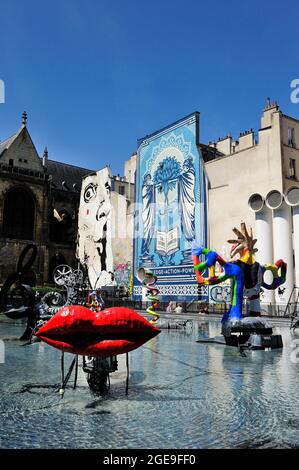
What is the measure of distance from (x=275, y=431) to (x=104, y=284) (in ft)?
131

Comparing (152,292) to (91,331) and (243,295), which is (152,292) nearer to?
(243,295)

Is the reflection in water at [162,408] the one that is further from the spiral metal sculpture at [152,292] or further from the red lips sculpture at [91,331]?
the spiral metal sculpture at [152,292]

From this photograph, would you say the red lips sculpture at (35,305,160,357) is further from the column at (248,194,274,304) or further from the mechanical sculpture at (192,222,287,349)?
the column at (248,194,274,304)

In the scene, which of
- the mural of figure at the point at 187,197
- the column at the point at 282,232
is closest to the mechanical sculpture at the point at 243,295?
the column at the point at 282,232

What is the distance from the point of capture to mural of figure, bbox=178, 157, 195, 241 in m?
36.2

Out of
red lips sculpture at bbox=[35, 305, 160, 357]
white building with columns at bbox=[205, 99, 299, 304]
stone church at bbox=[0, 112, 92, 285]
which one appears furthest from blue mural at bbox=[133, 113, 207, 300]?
red lips sculpture at bbox=[35, 305, 160, 357]

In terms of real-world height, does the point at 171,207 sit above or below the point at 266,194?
above

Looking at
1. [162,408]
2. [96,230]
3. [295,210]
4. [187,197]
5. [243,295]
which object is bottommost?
[162,408]

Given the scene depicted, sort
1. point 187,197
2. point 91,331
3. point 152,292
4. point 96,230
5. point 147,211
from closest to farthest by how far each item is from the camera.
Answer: point 91,331, point 152,292, point 187,197, point 147,211, point 96,230

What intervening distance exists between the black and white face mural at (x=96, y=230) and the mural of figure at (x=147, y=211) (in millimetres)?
4818

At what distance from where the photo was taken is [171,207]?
38.0 metres

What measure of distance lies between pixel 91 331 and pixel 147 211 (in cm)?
3587

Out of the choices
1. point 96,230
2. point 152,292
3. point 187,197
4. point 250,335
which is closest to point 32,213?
point 96,230
